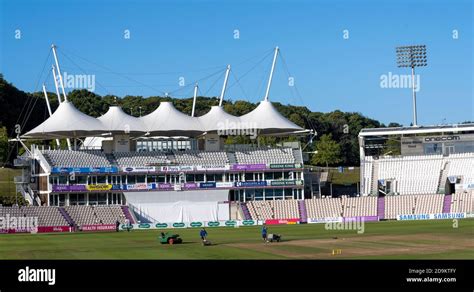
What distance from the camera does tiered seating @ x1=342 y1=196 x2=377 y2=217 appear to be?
332ft

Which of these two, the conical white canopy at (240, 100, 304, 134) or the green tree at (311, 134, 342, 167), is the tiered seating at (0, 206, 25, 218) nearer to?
the conical white canopy at (240, 100, 304, 134)

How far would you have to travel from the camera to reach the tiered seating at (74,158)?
10462 cm

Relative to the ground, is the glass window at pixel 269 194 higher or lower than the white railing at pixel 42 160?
lower

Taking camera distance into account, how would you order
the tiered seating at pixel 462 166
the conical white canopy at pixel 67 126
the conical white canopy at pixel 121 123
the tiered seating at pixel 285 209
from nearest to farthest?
the tiered seating at pixel 285 209 → the conical white canopy at pixel 67 126 → the tiered seating at pixel 462 166 → the conical white canopy at pixel 121 123

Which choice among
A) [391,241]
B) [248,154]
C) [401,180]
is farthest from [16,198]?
[391,241]

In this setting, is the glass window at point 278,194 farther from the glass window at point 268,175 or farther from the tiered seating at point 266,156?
the tiered seating at point 266,156

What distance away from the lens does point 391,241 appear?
5700 centimetres

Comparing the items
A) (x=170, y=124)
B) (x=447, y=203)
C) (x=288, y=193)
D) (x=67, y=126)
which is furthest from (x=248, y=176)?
(x=447, y=203)

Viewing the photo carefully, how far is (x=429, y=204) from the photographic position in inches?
3999

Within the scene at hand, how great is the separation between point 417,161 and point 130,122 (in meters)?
40.7

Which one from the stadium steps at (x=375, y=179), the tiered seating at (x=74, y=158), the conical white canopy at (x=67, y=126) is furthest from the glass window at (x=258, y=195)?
the conical white canopy at (x=67, y=126)

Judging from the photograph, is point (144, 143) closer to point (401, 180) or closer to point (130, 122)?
point (130, 122)

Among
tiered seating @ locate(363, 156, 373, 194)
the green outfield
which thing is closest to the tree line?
tiered seating @ locate(363, 156, 373, 194)

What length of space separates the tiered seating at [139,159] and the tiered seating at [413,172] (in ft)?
103
